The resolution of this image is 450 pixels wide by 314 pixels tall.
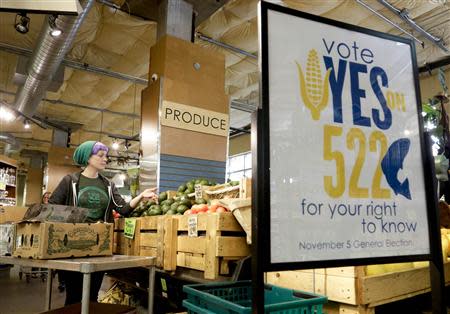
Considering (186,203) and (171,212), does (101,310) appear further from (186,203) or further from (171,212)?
(186,203)

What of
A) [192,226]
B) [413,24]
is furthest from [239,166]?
[192,226]

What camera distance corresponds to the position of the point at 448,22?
504cm

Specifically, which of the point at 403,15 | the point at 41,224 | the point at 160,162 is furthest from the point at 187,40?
the point at 41,224

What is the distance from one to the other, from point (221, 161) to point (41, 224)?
2.51 meters

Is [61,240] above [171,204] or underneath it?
underneath

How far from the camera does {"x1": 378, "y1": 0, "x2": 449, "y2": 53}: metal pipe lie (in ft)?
15.0

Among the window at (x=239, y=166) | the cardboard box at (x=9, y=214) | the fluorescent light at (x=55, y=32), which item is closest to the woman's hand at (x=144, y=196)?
the fluorescent light at (x=55, y=32)

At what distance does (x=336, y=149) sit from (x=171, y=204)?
2055 millimetres

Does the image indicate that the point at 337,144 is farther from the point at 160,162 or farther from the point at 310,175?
the point at 160,162

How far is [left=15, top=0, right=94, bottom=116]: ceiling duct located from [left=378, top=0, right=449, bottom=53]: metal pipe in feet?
11.5

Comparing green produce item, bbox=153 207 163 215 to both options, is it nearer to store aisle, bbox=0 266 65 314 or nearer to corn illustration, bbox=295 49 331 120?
corn illustration, bbox=295 49 331 120

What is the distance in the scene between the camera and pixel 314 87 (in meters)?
1.27

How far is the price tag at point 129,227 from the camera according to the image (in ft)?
10.2

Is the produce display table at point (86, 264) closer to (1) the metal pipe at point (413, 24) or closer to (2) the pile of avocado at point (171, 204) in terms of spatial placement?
(2) the pile of avocado at point (171, 204)
